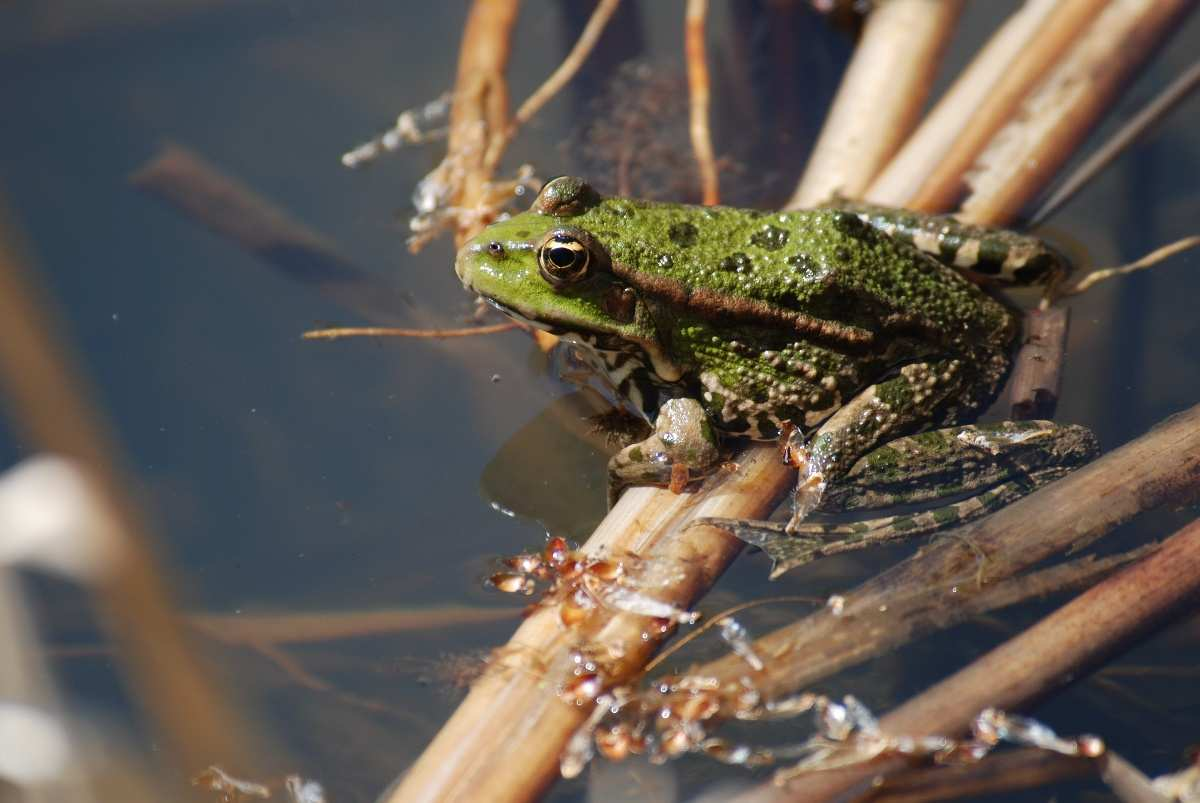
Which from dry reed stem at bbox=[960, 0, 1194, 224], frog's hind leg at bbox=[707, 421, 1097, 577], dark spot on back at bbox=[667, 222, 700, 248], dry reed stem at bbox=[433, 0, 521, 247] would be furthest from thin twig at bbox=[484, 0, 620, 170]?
frog's hind leg at bbox=[707, 421, 1097, 577]

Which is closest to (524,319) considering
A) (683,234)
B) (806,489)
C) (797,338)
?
(683,234)

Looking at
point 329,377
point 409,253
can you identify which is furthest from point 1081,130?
point 329,377

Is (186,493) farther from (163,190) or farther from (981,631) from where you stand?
(981,631)

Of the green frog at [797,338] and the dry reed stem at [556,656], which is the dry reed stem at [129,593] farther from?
the green frog at [797,338]

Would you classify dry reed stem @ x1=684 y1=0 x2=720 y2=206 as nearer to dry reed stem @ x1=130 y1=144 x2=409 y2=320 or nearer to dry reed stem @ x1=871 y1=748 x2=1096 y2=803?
dry reed stem @ x1=130 y1=144 x2=409 y2=320

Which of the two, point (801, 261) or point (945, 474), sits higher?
point (801, 261)

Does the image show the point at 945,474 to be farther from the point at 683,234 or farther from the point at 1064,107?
the point at 1064,107

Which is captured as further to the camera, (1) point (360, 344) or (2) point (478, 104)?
(2) point (478, 104)

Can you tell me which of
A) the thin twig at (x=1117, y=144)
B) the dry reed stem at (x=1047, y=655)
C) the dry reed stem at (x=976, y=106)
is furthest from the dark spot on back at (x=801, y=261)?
the thin twig at (x=1117, y=144)
